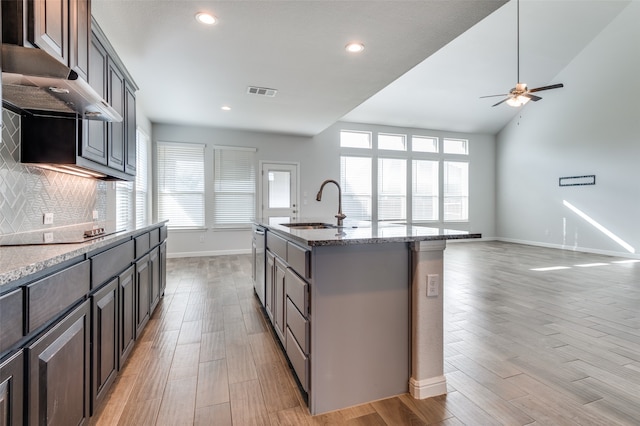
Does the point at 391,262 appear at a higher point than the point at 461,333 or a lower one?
higher

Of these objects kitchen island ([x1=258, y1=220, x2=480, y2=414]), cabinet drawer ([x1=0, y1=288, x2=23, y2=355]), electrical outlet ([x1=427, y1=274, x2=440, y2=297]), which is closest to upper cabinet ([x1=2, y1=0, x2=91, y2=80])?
cabinet drawer ([x1=0, y1=288, x2=23, y2=355])

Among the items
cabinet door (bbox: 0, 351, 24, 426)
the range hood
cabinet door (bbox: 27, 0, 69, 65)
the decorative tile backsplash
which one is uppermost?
cabinet door (bbox: 27, 0, 69, 65)

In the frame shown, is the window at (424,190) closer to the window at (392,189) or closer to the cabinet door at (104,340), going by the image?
the window at (392,189)

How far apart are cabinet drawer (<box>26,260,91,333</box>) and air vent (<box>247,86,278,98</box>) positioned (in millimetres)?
3468

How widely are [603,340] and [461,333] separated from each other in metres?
1.10

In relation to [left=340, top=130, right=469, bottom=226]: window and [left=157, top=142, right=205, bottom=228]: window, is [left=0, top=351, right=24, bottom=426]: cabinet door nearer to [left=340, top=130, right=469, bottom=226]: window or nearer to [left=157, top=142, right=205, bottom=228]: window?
[left=157, top=142, right=205, bottom=228]: window

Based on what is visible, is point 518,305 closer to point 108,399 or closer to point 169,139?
point 108,399

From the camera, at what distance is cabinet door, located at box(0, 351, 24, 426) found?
873 mm

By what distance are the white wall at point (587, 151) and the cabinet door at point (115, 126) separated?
8.64 metres

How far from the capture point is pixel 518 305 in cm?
340

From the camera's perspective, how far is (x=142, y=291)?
251 cm

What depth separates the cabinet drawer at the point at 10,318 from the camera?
85 cm

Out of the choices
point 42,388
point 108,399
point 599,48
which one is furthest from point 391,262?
point 599,48

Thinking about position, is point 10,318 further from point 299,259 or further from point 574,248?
point 574,248
